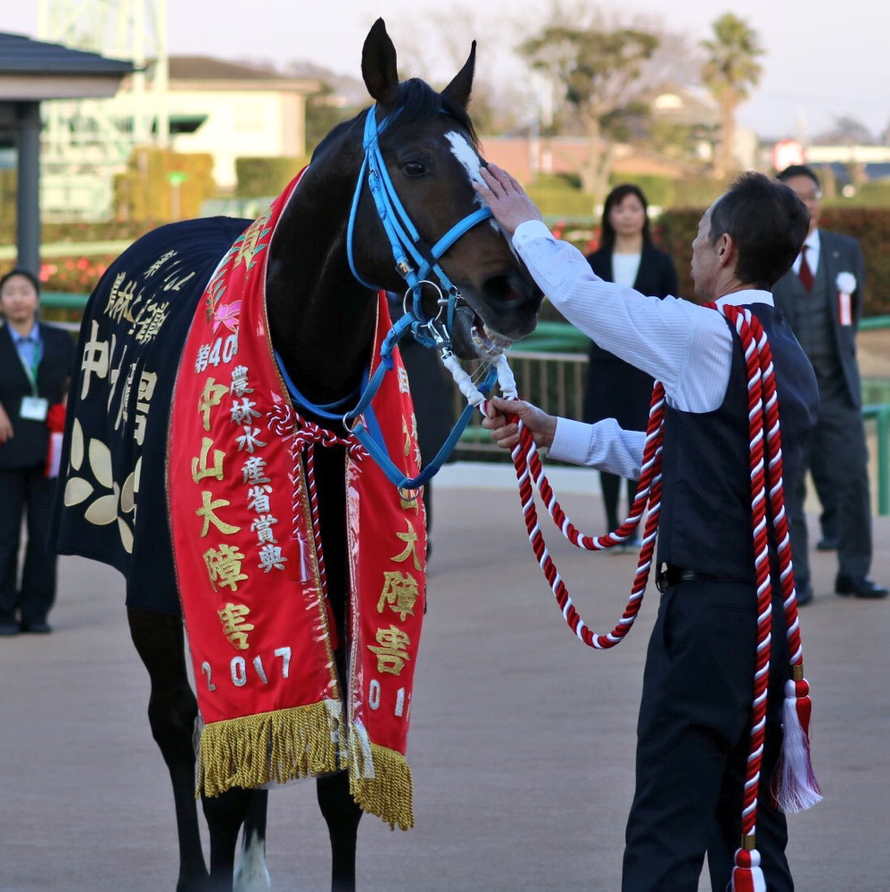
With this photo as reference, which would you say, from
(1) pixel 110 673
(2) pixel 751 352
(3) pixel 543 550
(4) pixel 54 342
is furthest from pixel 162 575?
(4) pixel 54 342

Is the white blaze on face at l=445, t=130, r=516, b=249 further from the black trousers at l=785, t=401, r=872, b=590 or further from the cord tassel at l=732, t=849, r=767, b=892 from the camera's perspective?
the black trousers at l=785, t=401, r=872, b=590

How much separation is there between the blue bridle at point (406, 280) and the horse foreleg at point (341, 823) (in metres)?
0.86

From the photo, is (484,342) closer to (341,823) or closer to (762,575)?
(762,575)

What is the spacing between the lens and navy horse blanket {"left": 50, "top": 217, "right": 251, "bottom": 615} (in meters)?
3.91

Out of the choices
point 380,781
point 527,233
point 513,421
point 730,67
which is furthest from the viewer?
point 730,67

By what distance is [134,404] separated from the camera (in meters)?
4.11

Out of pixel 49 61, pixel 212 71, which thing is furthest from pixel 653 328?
pixel 212 71

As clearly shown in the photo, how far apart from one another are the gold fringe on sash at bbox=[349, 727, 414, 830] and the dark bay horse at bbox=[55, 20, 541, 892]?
20 centimetres

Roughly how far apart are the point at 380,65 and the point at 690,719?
4.97ft

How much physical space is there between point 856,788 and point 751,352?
2491 millimetres

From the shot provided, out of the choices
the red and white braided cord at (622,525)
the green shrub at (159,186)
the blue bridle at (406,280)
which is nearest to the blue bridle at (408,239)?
the blue bridle at (406,280)

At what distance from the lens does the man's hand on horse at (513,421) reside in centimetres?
332

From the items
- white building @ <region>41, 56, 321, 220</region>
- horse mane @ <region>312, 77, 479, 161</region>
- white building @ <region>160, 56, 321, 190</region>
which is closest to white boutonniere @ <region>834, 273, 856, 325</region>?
horse mane @ <region>312, 77, 479, 161</region>

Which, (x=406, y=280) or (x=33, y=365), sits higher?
(x=406, y=280)
